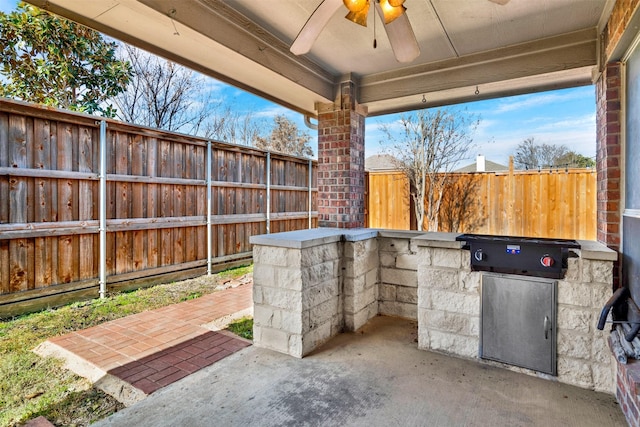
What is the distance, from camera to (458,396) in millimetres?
2064

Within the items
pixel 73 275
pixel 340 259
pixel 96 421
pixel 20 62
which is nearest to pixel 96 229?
pixel 73 275

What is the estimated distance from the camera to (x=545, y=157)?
912 centimetres

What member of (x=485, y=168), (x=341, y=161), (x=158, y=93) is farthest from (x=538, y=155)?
Result: (x=158, y=93)

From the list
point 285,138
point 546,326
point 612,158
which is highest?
point 285,138

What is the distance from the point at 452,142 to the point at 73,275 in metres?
7.35

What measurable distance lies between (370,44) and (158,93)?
23.9 feet

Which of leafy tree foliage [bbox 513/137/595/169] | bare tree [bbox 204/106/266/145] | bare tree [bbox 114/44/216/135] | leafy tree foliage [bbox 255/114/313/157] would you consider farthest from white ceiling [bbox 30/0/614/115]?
leafy tree foliage [bbox 255/114/313/157]

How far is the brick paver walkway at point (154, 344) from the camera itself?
238 centimetres

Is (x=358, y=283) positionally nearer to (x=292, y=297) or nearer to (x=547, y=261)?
(x=292, y=297)

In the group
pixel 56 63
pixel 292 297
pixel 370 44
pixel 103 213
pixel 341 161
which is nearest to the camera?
pixel 292 297

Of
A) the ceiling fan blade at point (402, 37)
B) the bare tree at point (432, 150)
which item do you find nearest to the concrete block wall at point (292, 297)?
the ceiling fan blade at point (402, 37)

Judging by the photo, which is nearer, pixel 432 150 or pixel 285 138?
pixel 432 150

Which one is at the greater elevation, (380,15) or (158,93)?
(158,93)

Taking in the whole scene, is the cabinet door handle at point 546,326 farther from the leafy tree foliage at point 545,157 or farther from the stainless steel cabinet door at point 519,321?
the leafy tree foliage at point 545,157
